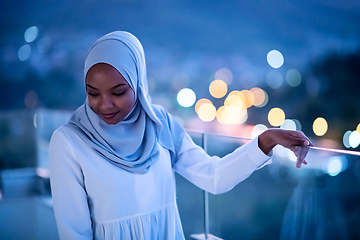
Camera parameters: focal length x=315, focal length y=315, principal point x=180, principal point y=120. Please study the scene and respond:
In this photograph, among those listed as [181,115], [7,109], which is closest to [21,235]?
[7,109]

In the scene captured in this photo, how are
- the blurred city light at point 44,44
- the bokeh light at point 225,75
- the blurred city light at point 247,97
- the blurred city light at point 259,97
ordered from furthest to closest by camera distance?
the blurred city light at point 259,97
the blurred city light at point 247,97
the bokeh light at point 225,75
the blurred city light at point 44,44

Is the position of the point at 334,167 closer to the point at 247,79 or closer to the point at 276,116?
the point at 247,79

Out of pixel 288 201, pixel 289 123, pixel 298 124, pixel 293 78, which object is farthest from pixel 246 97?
pixel 288 201

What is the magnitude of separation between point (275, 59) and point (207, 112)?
1992 millimetres

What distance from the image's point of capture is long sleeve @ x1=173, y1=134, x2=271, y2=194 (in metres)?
0.91

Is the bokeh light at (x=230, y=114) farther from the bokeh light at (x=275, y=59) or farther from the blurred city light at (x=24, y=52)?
the blurred city light at (x=24, y=52)

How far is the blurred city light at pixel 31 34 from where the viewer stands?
2.71m

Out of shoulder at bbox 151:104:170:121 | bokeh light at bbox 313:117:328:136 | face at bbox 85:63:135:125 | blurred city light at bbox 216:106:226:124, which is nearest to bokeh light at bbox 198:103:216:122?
blurred city light at bbox 216:106:226:124

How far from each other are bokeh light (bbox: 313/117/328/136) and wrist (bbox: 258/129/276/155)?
282 inches

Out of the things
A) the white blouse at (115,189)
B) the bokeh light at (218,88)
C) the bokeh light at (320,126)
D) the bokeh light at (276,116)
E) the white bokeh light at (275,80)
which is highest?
the white bokeh light at (275,80)

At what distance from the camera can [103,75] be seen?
83 cm

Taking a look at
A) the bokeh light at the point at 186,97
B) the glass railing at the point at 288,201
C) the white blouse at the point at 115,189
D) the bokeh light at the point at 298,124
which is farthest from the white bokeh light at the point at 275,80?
the white blouse at the point at 115,189

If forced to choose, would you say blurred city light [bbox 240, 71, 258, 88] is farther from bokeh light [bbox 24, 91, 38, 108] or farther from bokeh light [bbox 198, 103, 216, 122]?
bokeh light [bbox 24, 91, 38, 108]

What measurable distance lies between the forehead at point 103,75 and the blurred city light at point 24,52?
85.5 inches
